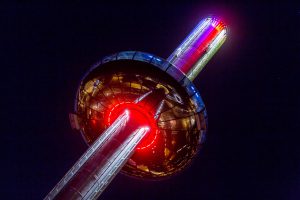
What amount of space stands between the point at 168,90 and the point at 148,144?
133 inches

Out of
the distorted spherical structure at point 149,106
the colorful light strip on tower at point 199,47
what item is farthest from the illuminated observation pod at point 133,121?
the colorful light strip on tower at point 199,47

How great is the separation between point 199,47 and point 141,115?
6.71 metres

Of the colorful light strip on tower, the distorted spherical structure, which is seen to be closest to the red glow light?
the distorted spherical structure

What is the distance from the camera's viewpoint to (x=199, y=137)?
44.6ft

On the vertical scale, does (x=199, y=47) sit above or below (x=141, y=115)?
above

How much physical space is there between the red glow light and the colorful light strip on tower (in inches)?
162

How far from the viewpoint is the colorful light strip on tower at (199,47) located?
58.6 feet

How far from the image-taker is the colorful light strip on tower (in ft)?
58.6

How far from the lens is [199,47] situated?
1888 cm

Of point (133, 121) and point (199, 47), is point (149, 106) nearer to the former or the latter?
point (133, 121)

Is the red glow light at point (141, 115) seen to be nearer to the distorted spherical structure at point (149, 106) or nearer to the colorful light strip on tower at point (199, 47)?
the distorted spherical structure at point (149, 106)

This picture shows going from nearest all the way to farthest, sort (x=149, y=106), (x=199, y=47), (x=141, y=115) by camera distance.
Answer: (x=149, y=106)
(x=141, y=115)
(x=199, y=47)

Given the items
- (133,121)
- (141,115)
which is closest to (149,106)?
(141,115)

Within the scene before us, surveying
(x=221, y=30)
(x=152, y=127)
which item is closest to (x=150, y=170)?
(x=152, y=127)
